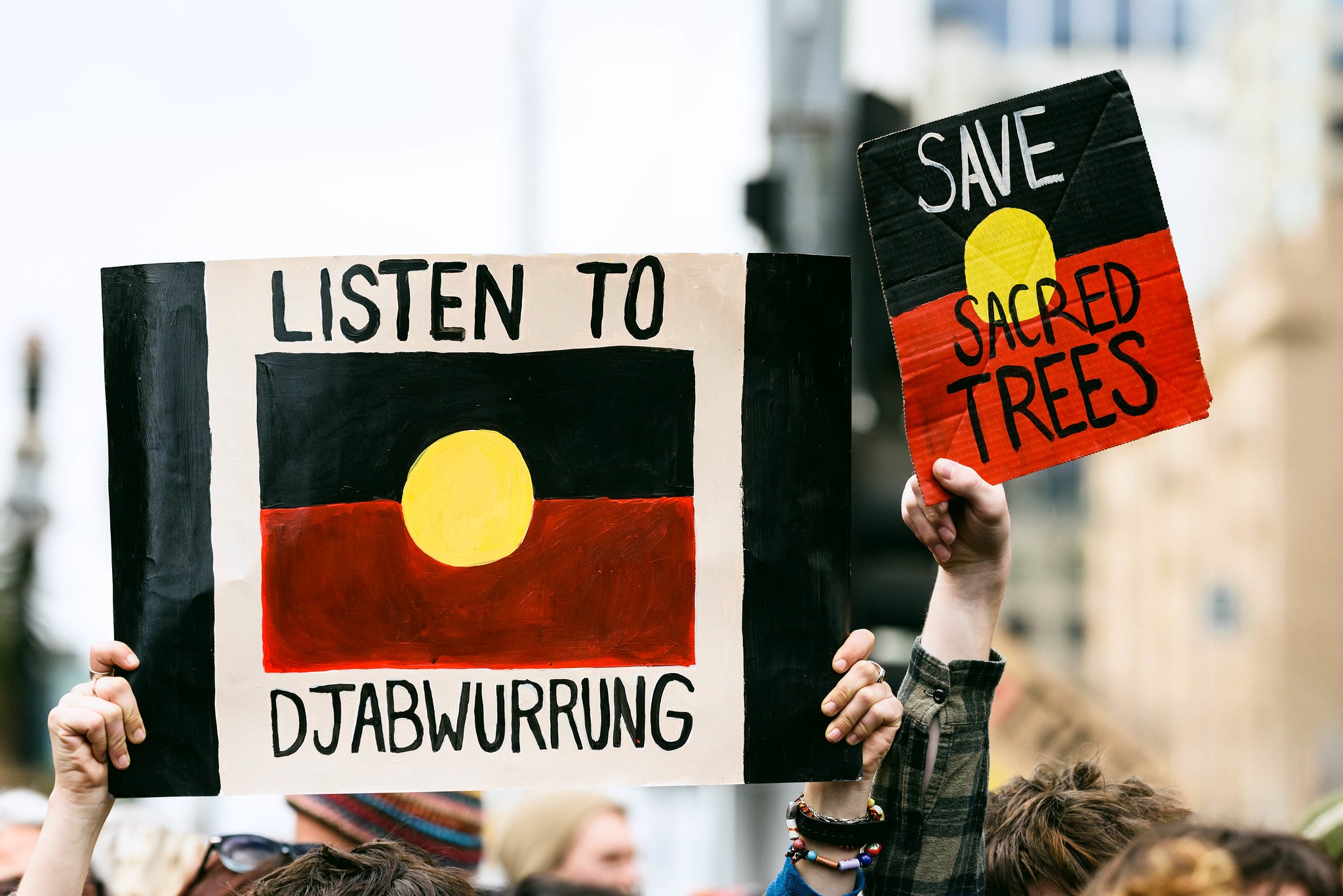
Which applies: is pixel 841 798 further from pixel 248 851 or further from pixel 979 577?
pixel 248 851

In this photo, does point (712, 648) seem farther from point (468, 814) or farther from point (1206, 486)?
point (1206, 486)

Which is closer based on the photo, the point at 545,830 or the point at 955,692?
the point at 955,692

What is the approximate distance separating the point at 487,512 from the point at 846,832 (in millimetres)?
613

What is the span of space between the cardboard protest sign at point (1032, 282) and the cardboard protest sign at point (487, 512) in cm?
13

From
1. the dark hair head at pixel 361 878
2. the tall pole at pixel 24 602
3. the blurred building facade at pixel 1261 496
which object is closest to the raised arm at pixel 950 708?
the dark hair head at pixel 361 878

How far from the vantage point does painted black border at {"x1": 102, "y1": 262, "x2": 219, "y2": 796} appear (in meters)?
1.70

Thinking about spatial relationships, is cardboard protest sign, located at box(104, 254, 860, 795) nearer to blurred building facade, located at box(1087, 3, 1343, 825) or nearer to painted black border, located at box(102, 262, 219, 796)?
painted black border, located at box(102, 262, 219, 796)

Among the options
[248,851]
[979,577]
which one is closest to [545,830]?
[248,851]

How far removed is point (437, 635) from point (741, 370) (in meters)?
0.53

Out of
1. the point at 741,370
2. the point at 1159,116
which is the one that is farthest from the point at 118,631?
the point at 1159,116

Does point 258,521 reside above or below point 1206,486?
above

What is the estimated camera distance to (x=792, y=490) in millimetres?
1767

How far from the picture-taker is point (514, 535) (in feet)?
5.85

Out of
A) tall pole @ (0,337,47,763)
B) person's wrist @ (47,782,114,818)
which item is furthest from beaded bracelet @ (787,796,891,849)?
tall pole @ (0,337,47,763)
